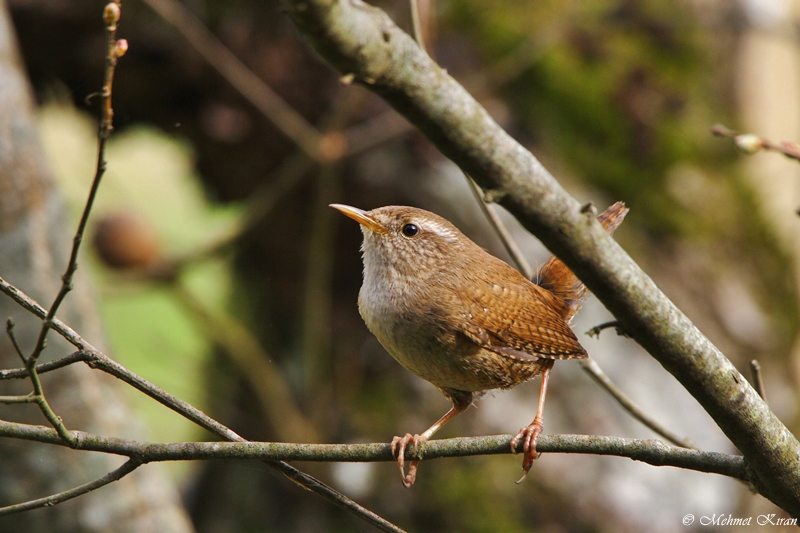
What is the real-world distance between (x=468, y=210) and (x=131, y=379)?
3.41 m

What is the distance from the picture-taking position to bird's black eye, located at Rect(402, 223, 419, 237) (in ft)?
8.11

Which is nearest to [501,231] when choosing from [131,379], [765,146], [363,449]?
[765,146]

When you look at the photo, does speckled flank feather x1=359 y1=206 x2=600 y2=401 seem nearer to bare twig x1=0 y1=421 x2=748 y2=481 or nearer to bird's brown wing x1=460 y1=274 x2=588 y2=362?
bird's brown wing x1=460 y1=274 x2=588 y2=362

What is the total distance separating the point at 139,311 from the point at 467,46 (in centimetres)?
493

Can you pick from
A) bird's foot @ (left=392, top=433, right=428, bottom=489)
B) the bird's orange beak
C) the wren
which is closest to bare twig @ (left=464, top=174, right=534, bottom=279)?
the wren

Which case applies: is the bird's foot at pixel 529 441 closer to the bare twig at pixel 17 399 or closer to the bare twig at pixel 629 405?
the bare twig at pixel 629 405

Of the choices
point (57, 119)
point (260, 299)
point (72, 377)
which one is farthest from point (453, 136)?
point (57, 119)

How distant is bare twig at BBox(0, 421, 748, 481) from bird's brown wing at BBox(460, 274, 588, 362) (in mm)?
586

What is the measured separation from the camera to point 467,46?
485 cm

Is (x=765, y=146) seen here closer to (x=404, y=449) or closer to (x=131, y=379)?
(x=404, y=449)

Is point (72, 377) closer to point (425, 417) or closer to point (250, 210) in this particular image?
point (250, 210)

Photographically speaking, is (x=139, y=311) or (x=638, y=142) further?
(x=139, y=311)

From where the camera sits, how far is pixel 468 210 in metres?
4.73

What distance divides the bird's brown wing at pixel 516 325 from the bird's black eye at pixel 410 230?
30cm
